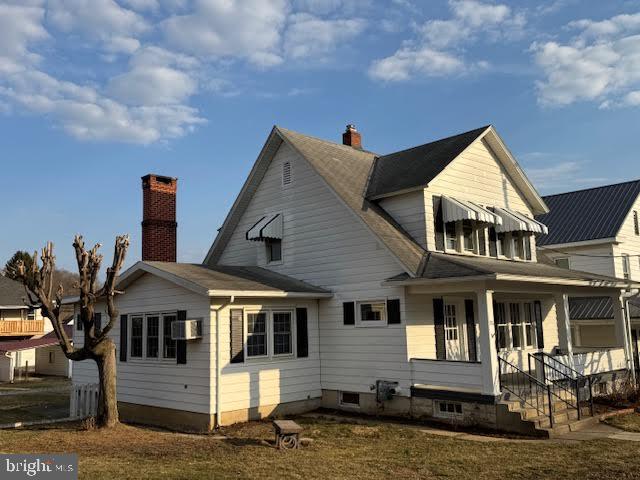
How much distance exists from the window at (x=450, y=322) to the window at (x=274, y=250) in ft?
17.5

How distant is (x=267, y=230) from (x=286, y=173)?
1936 millimetres

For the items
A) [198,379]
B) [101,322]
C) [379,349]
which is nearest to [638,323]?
[379,349]

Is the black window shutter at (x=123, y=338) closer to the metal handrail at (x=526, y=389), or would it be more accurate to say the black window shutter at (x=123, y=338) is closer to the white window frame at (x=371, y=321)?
the white window frame at (x=371, y=321)

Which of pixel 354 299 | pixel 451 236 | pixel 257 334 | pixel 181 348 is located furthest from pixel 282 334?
pixel 451 236

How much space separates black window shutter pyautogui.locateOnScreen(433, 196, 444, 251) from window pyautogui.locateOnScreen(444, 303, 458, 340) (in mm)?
1636

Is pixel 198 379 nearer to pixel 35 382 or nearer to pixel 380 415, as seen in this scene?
pixel 380 415

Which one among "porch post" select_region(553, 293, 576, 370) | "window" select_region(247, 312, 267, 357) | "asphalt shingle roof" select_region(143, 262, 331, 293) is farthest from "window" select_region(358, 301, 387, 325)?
"porch post" select_region(553, 293, 576, 370)

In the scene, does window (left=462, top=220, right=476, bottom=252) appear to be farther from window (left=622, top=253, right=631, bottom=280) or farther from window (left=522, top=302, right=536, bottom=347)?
window (left=622, top=253, right=631, bottom=280)

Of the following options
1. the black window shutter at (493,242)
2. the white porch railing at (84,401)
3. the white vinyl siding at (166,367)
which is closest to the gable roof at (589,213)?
the black window shutter at (493,242)

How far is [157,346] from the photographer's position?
15312 mm

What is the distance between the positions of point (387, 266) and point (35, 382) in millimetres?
24926

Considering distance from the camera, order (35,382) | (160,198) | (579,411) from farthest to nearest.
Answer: (35,382)
(160,198)
(579,411)

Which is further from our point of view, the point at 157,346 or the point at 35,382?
the point at 35,382

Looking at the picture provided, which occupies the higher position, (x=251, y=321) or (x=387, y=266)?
(x=387, y=266)
